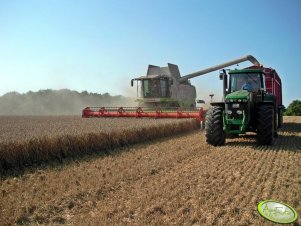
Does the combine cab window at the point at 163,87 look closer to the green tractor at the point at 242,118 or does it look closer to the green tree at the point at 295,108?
the green tractor at the point at 242,118

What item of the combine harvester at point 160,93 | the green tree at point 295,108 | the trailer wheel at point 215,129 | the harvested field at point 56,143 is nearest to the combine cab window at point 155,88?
the combine harvester at point 160,93

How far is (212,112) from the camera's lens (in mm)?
9367

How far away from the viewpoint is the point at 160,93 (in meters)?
19.5

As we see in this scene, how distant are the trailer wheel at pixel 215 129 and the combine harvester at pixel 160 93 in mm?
6002

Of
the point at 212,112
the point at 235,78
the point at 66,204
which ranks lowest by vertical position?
the point at 66,204

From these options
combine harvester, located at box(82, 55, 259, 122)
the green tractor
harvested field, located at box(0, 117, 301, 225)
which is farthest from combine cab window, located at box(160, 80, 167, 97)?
harvested field, located at box(0, 117, 301, 225)

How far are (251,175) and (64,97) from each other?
3575cm

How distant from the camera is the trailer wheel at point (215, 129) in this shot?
9086 mm

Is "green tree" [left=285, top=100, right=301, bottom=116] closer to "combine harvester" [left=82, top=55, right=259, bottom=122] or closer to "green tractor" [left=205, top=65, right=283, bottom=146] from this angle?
"combine harvester" [left=82, top=55, right=259, bottom=122]

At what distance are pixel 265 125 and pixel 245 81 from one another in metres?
1.89

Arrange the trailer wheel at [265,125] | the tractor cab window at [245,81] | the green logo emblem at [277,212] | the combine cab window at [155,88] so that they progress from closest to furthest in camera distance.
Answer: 1. the green logo emblem at [277,212]
2. the trailer wheel at [265,125]
3. the tractor cab window at [245,81]
4. the combine cab window at [155,88]

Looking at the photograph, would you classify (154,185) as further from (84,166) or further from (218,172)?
(84,166)

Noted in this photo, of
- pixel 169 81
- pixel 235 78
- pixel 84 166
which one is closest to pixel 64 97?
pixel 169 81

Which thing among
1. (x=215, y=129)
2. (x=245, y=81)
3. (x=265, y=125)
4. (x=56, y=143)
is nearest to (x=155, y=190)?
(x=56, y=143)
